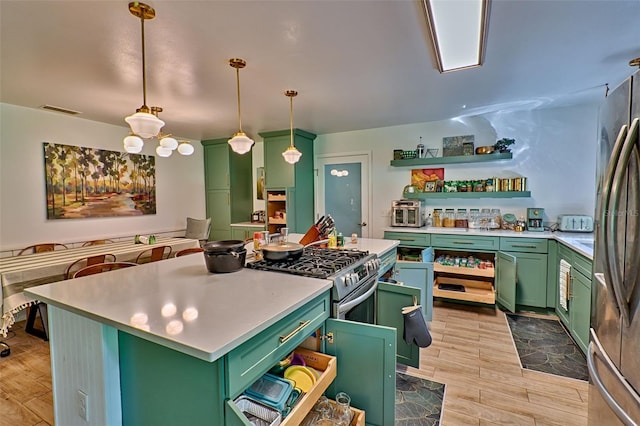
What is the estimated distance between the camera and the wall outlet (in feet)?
4.23

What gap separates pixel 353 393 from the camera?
1529mm

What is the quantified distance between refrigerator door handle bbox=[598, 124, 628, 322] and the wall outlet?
2.18m

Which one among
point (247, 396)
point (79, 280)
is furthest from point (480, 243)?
point (79, 280)

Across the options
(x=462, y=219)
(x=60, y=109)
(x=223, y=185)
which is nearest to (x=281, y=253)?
(x=462, y=219)

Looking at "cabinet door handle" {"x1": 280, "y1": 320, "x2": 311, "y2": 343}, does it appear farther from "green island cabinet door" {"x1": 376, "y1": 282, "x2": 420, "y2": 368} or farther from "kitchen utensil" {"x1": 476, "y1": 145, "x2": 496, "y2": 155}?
"kitchen utensil" {"x1": 476, "y1": 145, "x2": 496, "y2": 155}

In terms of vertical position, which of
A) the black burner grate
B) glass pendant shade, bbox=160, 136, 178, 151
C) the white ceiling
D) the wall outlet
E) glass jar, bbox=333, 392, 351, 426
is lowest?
glass jar, bbox=333, 392, 351, 426

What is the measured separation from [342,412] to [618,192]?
1470 mm

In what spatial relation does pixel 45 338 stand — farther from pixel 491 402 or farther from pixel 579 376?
pixel 579 376

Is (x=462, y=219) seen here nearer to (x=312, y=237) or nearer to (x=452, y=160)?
(x=452, y=160)

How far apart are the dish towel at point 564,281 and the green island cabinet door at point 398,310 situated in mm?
1792

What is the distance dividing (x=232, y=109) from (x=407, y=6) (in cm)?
249

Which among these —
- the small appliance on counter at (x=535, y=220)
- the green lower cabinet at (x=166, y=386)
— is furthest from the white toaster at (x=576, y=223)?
the green lower cabinet at (x=166, y=386)

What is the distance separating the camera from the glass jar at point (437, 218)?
4277 millimetres

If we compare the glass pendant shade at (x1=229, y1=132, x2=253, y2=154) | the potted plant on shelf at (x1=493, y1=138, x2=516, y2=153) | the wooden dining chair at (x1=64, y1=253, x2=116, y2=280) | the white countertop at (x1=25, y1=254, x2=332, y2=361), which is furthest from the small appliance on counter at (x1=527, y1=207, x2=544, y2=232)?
the wooden dining chair at (x1=64, y1=253, x2=116, y2=280)
